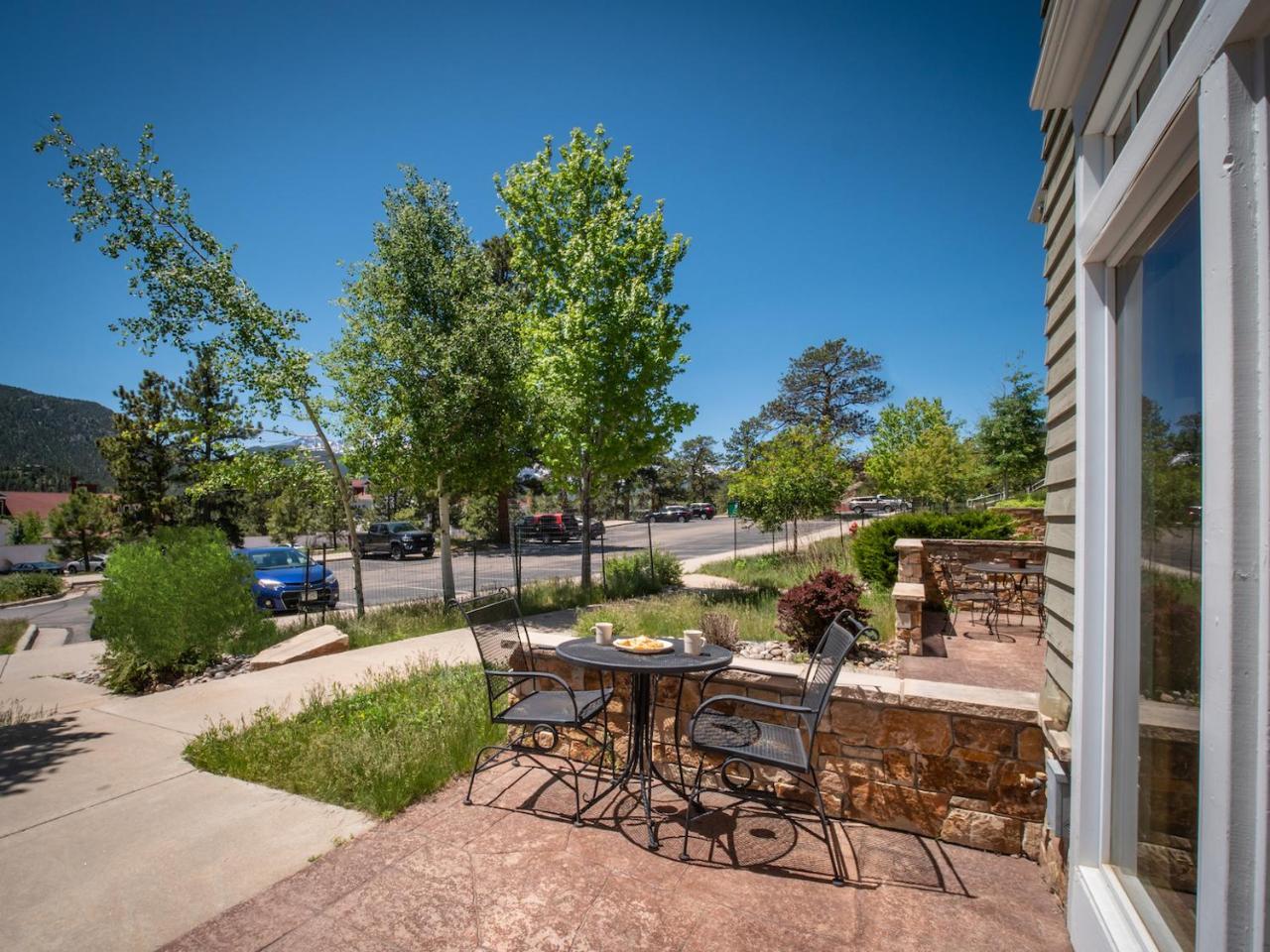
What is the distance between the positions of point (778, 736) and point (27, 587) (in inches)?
1049

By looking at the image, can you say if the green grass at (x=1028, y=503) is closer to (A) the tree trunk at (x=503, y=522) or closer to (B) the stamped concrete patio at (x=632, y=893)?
A: (B) the stamped concrete patio at (x=632, y=893)

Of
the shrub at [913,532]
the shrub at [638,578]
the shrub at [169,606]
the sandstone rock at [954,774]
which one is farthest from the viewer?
the shrub at [638,578]

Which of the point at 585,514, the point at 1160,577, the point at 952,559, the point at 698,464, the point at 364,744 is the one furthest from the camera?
the point at 698,464

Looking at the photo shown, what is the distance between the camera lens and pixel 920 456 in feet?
74.5

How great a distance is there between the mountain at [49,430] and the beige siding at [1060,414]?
112m

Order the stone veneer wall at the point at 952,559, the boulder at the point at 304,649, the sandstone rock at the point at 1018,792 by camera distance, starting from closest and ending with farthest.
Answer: the sandstone rock at the point at 1018,792 → the stone veneer wall at the point at 952,559 → the boulder at the point at 304,649

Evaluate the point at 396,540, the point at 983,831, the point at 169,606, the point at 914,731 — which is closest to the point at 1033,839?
the point at 983,831

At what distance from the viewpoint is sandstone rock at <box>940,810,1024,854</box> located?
3184 millimetres

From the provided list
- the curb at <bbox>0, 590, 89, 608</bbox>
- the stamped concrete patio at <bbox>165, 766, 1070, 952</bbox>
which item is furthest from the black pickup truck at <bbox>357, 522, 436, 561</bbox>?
the stamped concrete patio at <bbox>165, 766, 1070, 952</bbox>

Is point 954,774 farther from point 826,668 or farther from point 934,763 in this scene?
point 826,668

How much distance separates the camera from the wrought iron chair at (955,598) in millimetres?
7078

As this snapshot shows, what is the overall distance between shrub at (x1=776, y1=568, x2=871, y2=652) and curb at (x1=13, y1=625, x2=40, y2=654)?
42.0ft

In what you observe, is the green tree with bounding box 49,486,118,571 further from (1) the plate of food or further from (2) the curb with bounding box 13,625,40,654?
(1) the plate of food

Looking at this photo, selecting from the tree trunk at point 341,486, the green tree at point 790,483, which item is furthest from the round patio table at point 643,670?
the green tree at point 790,483
